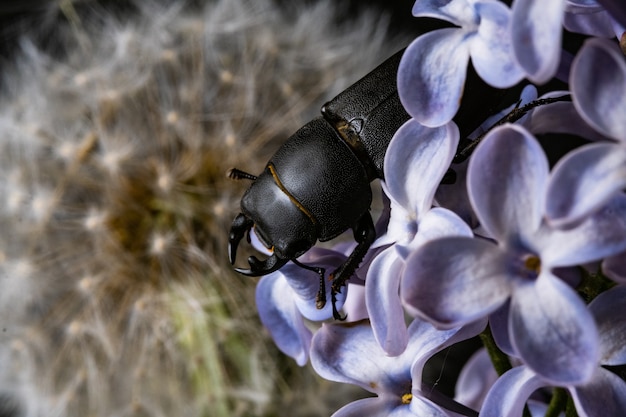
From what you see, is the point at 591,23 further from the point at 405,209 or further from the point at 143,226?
the point at 143,226

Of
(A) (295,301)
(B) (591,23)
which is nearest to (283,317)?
→ (A) (295,301)

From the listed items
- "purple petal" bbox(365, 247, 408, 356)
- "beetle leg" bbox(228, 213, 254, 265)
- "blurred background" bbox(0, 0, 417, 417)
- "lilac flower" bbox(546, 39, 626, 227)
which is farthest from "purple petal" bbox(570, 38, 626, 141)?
"blurred background" bbox(0, 0, 417, 417)

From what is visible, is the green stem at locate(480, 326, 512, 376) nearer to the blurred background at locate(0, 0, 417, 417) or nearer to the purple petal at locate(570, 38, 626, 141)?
the purple petal at locate(570, 38, 626, 141)

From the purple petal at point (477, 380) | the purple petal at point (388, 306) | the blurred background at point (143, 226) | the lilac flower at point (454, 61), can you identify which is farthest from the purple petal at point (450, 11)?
the blurred background at point (143, 226)

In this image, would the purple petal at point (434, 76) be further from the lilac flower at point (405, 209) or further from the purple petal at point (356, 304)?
the purple petal at point (356, 304)

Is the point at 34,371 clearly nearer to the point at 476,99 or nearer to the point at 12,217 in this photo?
the point at 12,217

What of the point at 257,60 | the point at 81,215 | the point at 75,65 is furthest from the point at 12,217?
the point at 257,60
